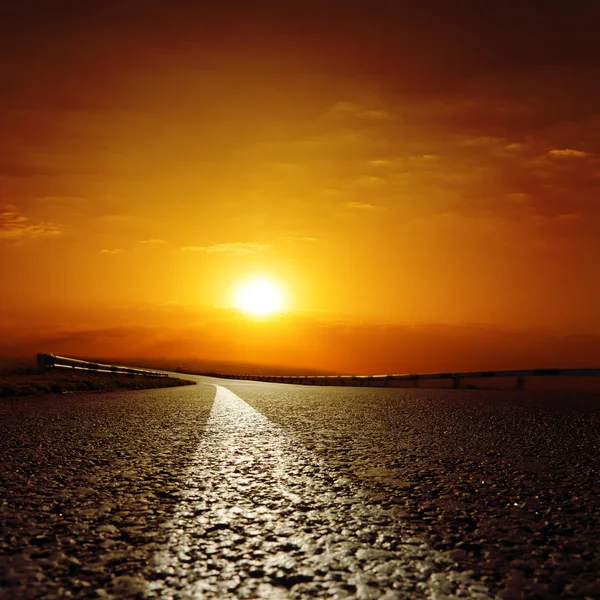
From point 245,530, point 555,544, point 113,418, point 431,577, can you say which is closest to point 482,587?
point 431,577

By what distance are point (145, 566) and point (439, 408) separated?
1024 cm

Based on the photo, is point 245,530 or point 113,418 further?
point 113,418

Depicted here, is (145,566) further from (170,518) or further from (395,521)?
(395,521)

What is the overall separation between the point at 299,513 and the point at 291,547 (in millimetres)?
747

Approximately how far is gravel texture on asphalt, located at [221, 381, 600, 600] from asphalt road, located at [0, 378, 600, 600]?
0.02 metres

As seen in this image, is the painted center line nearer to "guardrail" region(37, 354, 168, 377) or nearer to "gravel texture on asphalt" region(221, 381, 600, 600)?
"gravel texture on asphalt" region(221, 381, 600, 600)

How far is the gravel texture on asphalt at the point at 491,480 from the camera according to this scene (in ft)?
11.4

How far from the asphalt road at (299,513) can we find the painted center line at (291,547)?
1 centimetres

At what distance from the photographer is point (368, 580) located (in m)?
3.17

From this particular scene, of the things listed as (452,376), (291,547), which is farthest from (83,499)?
(452,376)

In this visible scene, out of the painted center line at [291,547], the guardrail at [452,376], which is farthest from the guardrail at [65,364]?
the painted center line at [291,547]

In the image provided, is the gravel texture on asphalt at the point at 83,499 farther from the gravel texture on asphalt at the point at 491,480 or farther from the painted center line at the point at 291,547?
the gravel texture on asphalt at the point at 491,480

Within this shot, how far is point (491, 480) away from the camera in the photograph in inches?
222

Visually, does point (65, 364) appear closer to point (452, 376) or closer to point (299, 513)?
point (452, 376)
